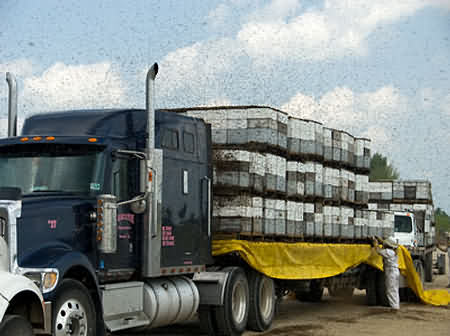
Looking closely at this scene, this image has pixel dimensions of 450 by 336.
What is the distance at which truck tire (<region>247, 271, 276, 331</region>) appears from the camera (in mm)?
13738

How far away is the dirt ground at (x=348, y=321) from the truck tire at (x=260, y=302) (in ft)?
0.58

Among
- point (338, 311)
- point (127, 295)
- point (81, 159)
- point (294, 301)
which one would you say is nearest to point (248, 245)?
point (127, 295)

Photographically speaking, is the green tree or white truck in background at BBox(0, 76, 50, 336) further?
the green tree

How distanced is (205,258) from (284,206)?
7.86 feet

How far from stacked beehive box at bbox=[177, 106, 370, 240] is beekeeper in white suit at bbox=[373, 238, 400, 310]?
1.62 m

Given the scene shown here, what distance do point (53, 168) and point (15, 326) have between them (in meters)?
2.49

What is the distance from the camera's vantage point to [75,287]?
9.25 meters

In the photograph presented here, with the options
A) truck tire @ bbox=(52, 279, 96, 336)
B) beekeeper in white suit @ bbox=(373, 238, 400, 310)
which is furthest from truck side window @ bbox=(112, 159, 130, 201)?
beekeeper in white suit @ bbox=(373, 238, 400, 310)

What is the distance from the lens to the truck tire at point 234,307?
12.8 metres

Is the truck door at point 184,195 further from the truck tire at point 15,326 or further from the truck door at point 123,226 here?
the truck tire at point 15,326

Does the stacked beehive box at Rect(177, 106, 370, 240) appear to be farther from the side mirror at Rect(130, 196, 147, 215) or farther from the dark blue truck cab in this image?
the side mirror at Rect(130, 196, 147, 215)

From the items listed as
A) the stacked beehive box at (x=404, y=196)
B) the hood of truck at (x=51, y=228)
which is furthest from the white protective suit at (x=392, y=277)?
the stacked beehive box at (x=404, y=196)

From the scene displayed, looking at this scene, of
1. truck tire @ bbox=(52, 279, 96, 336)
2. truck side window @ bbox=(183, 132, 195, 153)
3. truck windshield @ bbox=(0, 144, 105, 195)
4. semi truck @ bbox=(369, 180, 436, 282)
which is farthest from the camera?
semi truck @ bbox=(369, 180, 436, 282)

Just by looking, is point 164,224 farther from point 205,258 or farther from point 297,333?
point 297,333
